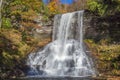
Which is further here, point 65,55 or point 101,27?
point 101,27

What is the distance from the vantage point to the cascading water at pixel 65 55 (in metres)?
25.7

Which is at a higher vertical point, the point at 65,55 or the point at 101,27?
the point at 101,27

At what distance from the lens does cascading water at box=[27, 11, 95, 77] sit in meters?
25.7

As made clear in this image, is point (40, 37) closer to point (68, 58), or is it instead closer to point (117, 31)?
point (68, 58)

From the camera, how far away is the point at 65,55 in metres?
29.1

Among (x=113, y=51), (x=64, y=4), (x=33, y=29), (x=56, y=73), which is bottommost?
(x=56, y=73)

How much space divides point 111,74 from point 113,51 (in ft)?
10.4

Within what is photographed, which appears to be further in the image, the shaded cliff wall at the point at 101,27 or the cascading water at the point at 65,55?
the shaded cliff wall at the point at 101,27

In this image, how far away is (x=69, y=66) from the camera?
2645 cm

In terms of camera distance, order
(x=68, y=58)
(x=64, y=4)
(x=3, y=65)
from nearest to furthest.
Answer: (x=3, y=65), (x=68, y=58), (x=64, y=4)

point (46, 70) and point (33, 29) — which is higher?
point (33, 29)

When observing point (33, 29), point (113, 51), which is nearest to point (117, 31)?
point (113, 51)

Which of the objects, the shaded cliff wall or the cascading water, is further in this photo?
the shaded cliff wall

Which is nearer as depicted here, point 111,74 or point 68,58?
point 111,74
